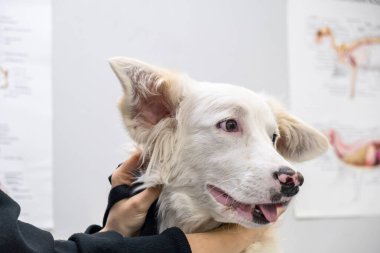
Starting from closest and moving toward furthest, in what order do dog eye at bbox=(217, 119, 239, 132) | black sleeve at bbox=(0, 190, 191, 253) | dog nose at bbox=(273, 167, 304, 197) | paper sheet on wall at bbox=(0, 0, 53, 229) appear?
black sleeve at bbox=(0, 190, 191, 253), dog nose at bbox=(273, 167, 304, 197), dog eye at bbox=(217, 119, 239, 132), paper sheet on wall at bbox=(0, 0, 53, 229)

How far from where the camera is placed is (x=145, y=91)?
0.88 meters

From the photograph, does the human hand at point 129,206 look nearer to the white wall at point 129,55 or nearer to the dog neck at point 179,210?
the dog neck at point 179,210

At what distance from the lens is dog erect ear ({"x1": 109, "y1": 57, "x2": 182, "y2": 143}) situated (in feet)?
2.77

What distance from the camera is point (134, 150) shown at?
994 millimetres

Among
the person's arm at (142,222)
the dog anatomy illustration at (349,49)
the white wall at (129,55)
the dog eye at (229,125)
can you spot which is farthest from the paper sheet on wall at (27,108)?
the dog anatomy illustration at (349,49)

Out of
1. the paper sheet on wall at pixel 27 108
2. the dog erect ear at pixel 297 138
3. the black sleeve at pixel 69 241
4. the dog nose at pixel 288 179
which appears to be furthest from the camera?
the paper sheet on wall at pixel 27 108

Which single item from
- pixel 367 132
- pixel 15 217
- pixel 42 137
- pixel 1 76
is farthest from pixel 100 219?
pixel 367 132

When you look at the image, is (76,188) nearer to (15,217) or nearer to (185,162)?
(185,162)

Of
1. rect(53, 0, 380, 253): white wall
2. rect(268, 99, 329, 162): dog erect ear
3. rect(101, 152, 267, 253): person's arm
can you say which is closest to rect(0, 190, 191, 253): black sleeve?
rect(101, 152, 267, 253): person's arm

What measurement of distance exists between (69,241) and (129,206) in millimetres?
212

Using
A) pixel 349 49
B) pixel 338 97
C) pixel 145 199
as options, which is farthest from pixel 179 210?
pixel 349 49

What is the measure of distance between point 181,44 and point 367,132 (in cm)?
82

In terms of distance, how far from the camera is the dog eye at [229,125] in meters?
0.87

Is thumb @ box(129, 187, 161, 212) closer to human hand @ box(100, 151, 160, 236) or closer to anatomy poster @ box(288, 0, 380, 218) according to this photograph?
human hand @ box(100, 151, 160, 236)
